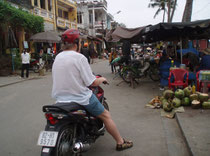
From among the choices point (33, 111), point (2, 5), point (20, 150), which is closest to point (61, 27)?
Result: point (2, 5)

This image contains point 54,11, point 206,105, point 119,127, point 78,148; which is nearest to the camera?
point 78,148

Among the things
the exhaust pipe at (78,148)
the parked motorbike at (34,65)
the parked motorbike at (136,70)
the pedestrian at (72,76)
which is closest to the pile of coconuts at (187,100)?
the pedestrian at (72,76)

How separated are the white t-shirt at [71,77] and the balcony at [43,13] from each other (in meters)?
17.4

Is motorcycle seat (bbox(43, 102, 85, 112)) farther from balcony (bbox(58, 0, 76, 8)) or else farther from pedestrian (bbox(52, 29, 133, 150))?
balcony (bbox(58, 0, 76, 8))

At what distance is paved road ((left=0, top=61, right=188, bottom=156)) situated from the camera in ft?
10.9

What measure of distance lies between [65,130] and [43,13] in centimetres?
1927

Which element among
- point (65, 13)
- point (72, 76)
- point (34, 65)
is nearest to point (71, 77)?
point (72, 76)

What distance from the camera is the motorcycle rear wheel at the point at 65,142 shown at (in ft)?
7.90

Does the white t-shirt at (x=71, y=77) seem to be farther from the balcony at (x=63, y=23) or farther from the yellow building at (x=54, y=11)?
the balcony at (x=63, y=23)

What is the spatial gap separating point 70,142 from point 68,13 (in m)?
28.7

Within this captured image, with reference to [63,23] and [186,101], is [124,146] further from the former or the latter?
[63,23]

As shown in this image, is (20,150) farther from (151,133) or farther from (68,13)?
(68,13)

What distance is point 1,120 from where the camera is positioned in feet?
16.1

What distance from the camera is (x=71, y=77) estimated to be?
8.29ft
